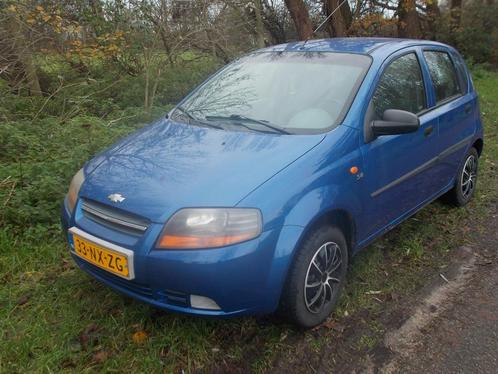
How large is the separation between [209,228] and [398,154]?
1581mm

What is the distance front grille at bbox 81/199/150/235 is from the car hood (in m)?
0.04

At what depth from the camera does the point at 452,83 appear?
404 cm

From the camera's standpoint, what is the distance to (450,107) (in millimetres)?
3801

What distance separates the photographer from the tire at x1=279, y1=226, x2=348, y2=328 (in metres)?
2.37

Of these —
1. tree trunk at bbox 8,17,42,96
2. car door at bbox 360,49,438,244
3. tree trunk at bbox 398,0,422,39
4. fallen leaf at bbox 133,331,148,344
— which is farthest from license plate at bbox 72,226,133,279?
tree trunk at bbox 398,0,422,39

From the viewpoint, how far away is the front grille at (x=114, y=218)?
7.30ft

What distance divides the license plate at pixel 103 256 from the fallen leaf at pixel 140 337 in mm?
450

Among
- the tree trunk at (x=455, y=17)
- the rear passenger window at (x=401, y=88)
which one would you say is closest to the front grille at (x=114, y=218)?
the rear passenger window at (x=401, y=88)

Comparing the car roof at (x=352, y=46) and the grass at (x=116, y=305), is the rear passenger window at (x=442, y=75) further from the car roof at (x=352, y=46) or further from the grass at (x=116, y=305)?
the grass at (x=116, y=305)

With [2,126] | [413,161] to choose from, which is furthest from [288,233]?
[2,126]

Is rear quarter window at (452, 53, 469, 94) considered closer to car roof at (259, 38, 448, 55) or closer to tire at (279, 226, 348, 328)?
car roof at (259, 38, 448, 55)

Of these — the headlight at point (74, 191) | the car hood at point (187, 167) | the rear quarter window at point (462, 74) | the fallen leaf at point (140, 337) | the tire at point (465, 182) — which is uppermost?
the rear quarter window at point (462, 74)

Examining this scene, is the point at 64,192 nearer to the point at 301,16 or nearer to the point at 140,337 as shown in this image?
the point at 140,337

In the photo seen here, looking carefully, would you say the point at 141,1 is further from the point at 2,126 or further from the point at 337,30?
the point at 337,30
